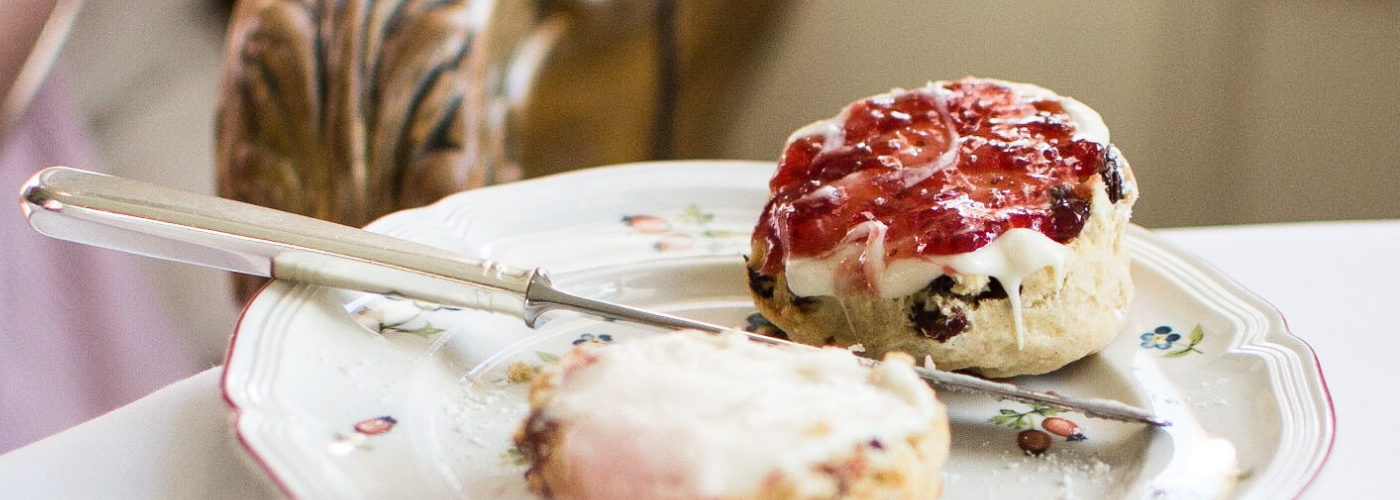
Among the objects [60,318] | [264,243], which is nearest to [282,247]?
[264,243]

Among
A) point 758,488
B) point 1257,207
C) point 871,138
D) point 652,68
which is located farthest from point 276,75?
point 1257,207

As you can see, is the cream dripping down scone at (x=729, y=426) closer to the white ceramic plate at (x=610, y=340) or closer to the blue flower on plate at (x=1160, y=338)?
the white ceramic plate at (x=610, y=340)

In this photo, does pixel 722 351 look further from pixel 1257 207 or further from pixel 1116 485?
pixel 1257 207

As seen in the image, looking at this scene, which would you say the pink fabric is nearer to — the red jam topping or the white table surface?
the white table surface

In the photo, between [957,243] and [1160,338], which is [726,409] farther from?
[1160,338]

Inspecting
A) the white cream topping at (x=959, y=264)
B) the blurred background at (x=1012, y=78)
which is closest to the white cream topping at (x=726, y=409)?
the white cream topping at (x=959, y=264)

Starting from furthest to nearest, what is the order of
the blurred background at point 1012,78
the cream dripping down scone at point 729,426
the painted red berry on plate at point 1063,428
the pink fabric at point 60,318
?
the blurred background at point 1012,78, the pink fabric at point 60,318, the painted red berry on plate at point 1063,428, the cream dripping down scone at point 729,426
